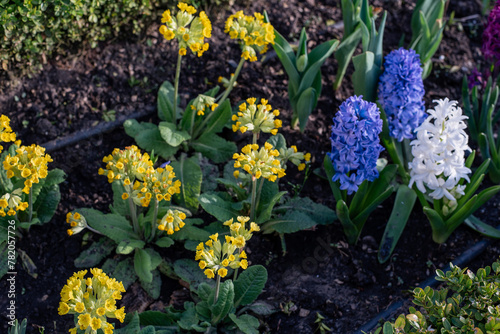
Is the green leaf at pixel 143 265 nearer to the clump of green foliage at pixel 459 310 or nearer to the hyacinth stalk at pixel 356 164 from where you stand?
the hyacinth stalk at pixel 356 164

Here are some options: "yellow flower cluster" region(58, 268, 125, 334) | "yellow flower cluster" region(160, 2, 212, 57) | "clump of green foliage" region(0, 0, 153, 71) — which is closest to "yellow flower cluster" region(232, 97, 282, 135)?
"yellow flower cluster" region(160, 2, 212, 57)

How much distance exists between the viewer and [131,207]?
2777 mm

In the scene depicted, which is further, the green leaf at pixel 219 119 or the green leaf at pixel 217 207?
the green leaf at pixel 219 119

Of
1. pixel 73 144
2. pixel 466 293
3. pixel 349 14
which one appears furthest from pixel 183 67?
pixel 466 293

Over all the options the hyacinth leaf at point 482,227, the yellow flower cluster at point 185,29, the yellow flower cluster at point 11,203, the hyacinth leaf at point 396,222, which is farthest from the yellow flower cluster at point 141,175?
the hyacinth leaf at point 482,227

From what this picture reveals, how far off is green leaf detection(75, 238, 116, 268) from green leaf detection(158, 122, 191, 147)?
632 mm

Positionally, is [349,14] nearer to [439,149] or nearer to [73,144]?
[439,149]

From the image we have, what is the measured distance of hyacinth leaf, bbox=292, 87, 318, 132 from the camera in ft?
10.5

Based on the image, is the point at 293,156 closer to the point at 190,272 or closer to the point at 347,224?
the point at 347,224

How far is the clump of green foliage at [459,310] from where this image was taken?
2172 millimetres

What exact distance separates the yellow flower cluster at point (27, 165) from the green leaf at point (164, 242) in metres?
0.66

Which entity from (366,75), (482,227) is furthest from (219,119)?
(482,227)

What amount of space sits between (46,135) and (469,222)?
2472mm

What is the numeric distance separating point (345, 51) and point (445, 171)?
46.2 inches
